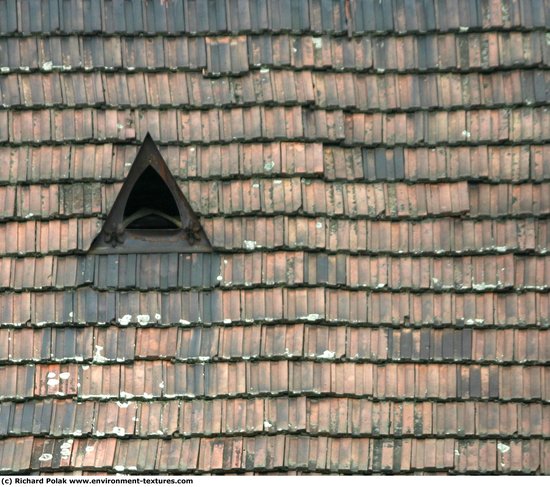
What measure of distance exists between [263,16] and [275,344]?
7.51ft

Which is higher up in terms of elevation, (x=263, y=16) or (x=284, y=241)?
(x=263, y=16)

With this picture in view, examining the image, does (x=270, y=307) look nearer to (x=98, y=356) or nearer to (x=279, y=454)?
(x=279, y=454)

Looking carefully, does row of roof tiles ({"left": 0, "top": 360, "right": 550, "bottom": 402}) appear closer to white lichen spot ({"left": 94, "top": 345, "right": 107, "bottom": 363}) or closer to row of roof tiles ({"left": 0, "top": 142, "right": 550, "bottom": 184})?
white lichen spot ({"left": 94, "top": 345, "right": 107, "bottom": 363})

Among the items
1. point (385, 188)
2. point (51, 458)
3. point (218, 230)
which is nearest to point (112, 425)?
point (51, 458)

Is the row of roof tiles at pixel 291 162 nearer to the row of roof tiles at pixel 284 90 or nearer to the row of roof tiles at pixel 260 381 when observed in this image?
the row of roof tiles at pixel 284 90

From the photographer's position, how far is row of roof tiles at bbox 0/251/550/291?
12.7m

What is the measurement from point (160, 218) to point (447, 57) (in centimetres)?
223

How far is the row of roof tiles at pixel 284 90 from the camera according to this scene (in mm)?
13000

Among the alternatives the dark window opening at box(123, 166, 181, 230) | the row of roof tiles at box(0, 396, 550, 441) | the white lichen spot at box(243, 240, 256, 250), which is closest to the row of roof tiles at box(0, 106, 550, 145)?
the dark window opening at box(123, 166, 181, 230)

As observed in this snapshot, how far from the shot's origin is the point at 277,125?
1298 cm

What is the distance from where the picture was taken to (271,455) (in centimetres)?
1221

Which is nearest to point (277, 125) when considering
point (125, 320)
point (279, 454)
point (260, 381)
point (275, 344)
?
point (275, 344)

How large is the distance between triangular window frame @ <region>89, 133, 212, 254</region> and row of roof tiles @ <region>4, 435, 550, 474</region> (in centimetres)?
131

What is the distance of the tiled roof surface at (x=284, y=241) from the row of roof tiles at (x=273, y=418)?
14 mm
